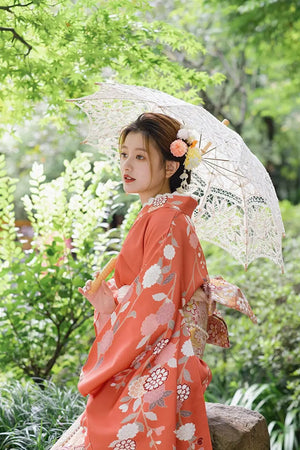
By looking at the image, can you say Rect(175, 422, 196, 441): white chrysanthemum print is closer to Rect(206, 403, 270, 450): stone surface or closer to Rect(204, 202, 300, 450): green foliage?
Rect(206, 403, 270, 450): stone surface

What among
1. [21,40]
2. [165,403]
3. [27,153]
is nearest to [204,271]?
[165,403]

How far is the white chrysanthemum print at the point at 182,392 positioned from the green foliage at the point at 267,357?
86.3 inches

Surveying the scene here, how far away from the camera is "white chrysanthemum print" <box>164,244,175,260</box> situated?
2256 mm

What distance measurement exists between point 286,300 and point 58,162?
6176mm

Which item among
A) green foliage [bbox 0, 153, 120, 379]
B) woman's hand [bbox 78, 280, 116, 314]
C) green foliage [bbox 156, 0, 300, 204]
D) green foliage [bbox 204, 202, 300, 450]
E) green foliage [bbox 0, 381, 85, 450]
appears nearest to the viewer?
woman's hand [bbox 78, 280, 116, 314]

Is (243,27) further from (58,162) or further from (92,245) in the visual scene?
(58,162)

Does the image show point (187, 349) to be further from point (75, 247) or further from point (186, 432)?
point (75, 247)

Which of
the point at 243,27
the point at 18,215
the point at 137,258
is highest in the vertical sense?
the point at 243,27

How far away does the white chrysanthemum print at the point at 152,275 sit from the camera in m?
2.24

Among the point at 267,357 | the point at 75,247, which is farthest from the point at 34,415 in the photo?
the point at 267,357

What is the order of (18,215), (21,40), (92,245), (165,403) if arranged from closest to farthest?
(165,403)
(21,40)
(92,245)
(18,215)

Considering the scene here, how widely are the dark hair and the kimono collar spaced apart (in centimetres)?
12

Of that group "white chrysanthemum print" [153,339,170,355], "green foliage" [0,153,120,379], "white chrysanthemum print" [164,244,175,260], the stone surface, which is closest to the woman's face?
"white chrysanthemum print" [164,244,175,260]

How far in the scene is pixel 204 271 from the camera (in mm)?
2420
